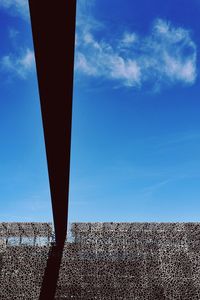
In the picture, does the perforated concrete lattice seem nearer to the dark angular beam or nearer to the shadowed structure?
the shadowed structure

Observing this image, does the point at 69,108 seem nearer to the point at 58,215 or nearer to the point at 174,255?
the point at 58,215

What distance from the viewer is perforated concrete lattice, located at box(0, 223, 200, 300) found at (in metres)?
10.1

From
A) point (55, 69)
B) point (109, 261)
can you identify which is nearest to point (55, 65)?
point (55, 69)

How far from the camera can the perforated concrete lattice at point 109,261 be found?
1013cm

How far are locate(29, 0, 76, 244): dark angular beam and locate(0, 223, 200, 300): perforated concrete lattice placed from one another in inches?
315

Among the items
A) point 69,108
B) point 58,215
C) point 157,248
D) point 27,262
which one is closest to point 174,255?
point 157,248

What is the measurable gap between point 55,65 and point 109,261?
30.9ft

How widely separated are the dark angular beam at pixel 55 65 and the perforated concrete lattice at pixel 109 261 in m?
8.01

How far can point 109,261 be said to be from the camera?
10.5 meters

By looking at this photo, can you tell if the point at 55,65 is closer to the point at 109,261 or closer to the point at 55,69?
the point at 55,69

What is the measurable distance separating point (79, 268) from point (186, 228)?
3309 millimetres

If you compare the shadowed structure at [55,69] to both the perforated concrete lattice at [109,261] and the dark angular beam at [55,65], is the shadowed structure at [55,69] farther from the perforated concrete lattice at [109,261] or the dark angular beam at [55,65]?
the perforated concrete lattice at [109,261]

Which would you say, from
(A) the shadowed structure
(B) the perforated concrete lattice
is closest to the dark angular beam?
(A) the shadowed structure

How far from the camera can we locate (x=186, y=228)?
10.9 m
